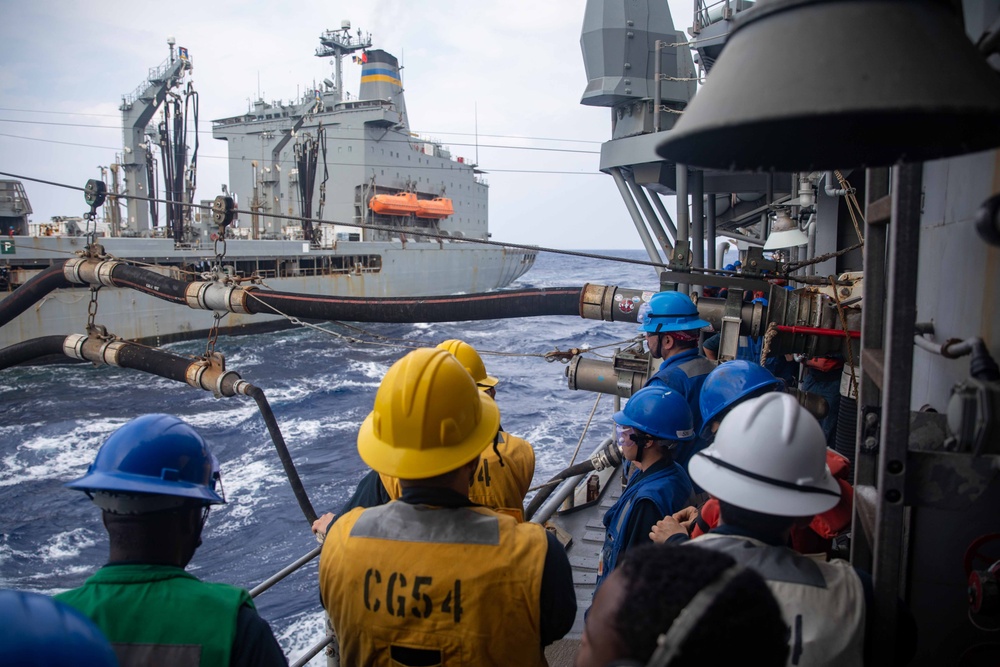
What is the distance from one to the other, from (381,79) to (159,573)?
41629 millimetres

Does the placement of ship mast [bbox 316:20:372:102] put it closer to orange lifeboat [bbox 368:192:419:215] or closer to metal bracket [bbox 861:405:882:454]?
orange lifeboat [bbox 368:192:419:215]

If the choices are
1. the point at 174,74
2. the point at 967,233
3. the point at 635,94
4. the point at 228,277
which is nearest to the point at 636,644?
the point at 967,233

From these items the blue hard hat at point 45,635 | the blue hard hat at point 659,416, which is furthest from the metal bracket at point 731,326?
the blue hard hat at point 45,635

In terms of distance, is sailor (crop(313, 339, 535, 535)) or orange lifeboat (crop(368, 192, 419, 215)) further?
orange lifeboat (crop(368, 192, 419, 215))

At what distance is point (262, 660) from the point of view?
1489 mm

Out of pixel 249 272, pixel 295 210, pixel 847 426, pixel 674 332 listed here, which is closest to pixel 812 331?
pixel 847 426

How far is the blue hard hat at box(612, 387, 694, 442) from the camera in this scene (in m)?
2.79

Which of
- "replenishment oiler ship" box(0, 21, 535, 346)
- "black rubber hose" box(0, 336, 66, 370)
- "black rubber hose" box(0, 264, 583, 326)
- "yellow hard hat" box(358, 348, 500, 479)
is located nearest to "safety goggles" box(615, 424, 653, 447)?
"yellow hard hat" box(358, 348, 500, 479)

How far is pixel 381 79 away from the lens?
129ft

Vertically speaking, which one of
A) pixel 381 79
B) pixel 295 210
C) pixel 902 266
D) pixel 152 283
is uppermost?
pixel 381 79

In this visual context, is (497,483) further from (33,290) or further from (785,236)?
(785,236)

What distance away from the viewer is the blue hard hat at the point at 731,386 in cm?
312

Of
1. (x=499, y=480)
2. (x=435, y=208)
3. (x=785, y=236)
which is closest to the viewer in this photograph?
(x=499, y=480)

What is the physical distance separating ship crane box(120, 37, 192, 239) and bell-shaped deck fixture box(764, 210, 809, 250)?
96.6ft
